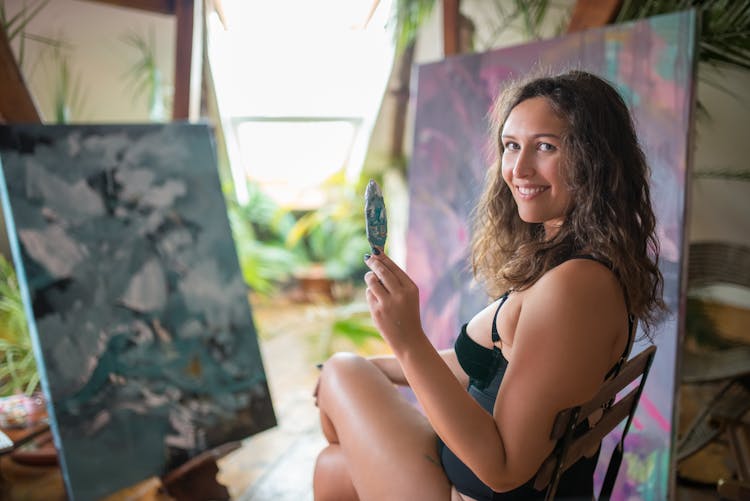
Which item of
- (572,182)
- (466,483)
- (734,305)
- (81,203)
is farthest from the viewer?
(734,305)

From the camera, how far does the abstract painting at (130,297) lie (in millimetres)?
1603

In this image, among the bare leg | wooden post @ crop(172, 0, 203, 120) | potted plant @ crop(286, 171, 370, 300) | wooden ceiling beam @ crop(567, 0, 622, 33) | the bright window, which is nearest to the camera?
the bare leg

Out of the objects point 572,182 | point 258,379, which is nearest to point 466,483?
point 572,182

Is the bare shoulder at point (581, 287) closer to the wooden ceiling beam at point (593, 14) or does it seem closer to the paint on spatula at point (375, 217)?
the paint on spatula at point (375, 217)

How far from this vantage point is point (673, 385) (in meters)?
1.57

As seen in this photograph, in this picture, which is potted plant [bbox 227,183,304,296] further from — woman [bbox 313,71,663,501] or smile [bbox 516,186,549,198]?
smile [bbox 516,186,549,198]

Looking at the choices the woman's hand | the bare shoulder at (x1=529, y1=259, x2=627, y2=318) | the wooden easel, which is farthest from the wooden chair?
the wooden easel

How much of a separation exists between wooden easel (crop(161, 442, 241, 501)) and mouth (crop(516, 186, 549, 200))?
1.30m

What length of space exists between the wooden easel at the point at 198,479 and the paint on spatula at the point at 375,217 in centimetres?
120

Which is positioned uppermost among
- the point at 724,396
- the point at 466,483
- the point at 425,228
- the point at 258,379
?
the point at 425,228

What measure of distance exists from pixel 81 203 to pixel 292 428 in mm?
1253

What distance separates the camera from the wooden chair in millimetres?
851

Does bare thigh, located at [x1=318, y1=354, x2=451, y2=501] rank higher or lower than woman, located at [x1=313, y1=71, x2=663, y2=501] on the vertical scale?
lower

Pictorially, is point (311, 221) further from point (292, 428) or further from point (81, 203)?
point (81, 203)
